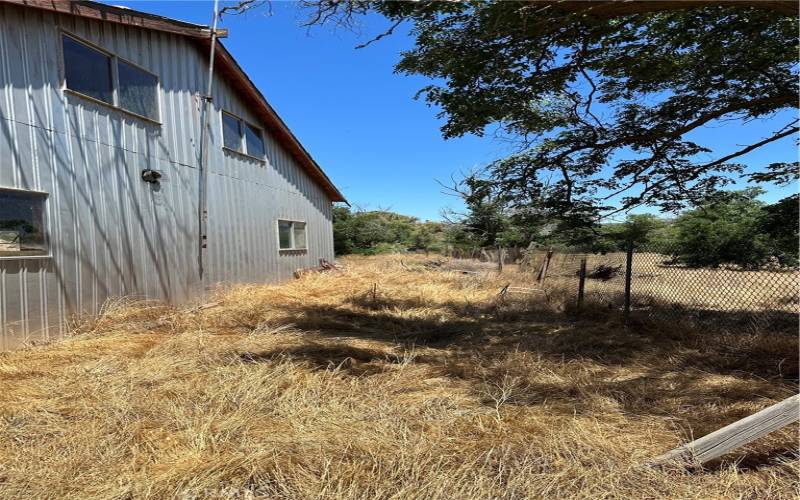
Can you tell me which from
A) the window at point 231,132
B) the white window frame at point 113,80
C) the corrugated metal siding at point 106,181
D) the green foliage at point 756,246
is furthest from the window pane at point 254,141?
the green foliage at point 756,246

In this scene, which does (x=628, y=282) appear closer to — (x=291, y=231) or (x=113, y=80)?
(x=113, y=80)

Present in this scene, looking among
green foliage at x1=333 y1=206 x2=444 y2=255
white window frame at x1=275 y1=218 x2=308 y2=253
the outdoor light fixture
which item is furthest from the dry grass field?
green foliage at x1=333 y1=206 x2=444 y2=255

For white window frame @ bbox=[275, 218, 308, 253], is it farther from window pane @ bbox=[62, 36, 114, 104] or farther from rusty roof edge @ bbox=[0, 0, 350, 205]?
window pane @ bbox=[62, 36, 114, 104]

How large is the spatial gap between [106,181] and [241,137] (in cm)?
427

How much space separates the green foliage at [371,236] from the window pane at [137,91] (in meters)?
17.5

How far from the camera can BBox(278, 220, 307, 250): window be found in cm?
1161

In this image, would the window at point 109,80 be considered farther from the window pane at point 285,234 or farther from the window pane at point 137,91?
the window pane at point 285,234

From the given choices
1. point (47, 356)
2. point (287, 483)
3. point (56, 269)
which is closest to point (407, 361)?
point (287, 483)

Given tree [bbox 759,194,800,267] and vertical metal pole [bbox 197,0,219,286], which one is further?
vertical metal pole [bbox 197,0,219,286]

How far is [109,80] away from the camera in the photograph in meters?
6.32

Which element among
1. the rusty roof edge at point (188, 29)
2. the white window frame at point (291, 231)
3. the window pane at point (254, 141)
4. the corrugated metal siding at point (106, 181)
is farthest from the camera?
the white window frame at point (291, 231)

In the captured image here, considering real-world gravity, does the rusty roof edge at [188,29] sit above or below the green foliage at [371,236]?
above

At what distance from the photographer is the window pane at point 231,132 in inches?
366

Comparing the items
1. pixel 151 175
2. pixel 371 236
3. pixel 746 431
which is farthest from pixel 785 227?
pixel 371 236
